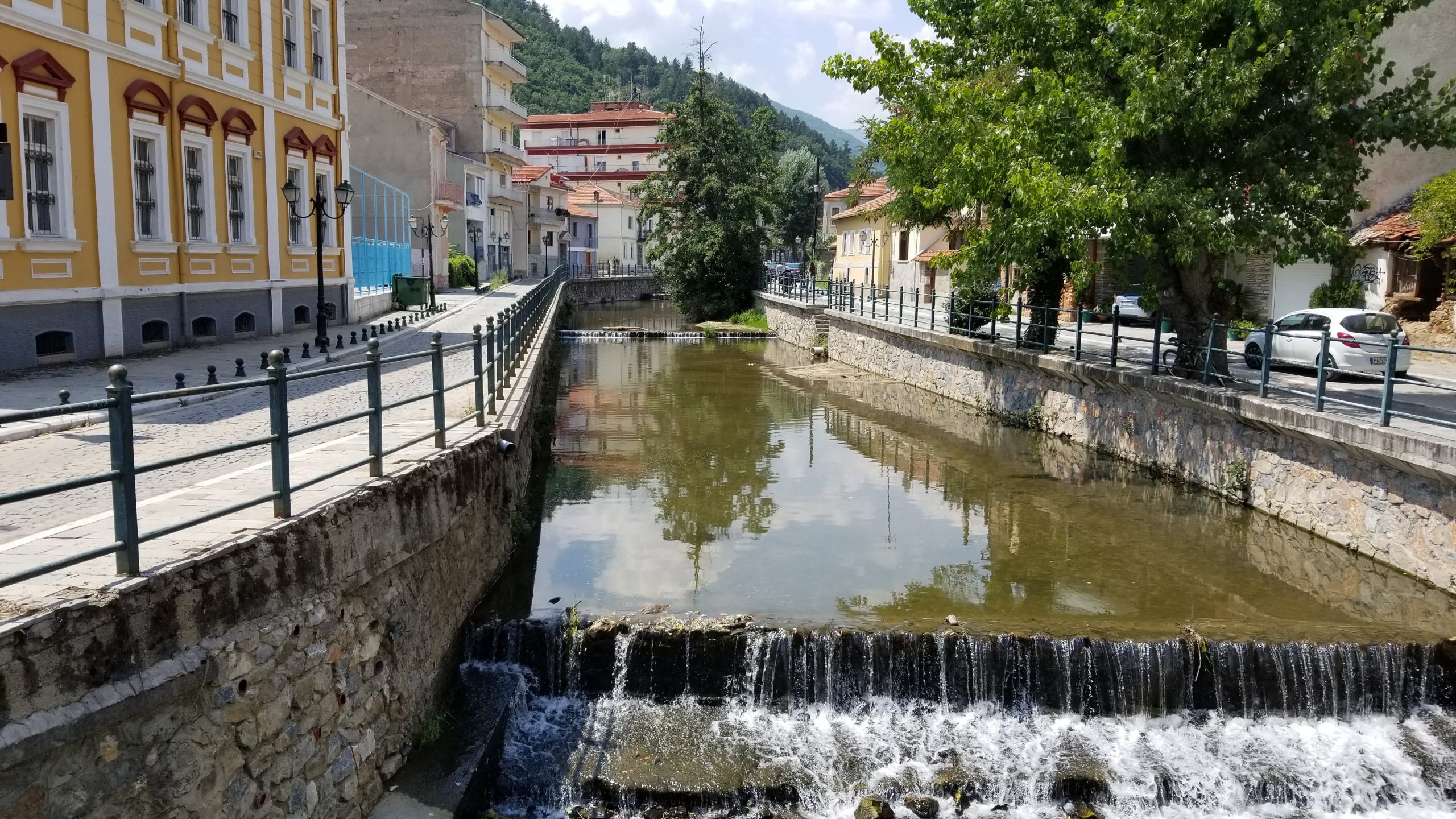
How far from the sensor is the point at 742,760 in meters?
8.79

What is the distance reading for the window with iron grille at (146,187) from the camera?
1739 centimetres

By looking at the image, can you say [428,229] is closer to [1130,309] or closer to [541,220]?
[1130,309]

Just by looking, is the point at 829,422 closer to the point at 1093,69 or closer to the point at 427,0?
the point at 1093,69

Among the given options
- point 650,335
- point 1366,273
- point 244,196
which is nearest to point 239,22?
point 244,196

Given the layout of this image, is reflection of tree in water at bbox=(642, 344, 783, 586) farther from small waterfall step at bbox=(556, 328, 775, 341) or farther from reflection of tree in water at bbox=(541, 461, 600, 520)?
small waterfall step at bbox=(556, 328, 775, 341)

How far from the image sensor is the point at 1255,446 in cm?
1456

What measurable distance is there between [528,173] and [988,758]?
71.4 m

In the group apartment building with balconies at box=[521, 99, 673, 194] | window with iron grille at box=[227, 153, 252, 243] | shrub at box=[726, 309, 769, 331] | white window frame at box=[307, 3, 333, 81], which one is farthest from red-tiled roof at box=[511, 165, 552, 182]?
window with iron grille at box=[227, 153, 252, 243]

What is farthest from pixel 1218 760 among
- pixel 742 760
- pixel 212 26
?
pixel 212 26

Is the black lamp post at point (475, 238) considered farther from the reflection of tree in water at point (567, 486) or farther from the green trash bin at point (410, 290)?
the reflection of tree in water at point (567, 486)

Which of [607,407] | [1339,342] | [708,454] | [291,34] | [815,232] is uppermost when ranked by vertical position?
[291,34]

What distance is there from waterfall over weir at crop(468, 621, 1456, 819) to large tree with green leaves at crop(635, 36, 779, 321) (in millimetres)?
38436

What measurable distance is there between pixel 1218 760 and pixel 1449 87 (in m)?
11.2

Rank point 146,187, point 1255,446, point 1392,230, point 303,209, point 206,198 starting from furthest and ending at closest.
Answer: point 1392,230 → point 303,209 → point 206,198 → point 146,187 → point 1255,446
